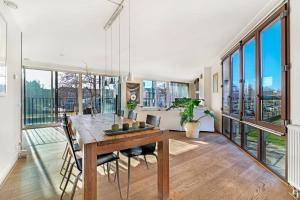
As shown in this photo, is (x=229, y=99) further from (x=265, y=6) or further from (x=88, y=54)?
(x=88, y=54)

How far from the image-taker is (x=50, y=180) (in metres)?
2.26

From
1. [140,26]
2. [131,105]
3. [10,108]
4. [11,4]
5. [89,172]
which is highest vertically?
[140,26]

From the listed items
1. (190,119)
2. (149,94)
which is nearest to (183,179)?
(190,119)

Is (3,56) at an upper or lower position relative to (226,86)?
upper

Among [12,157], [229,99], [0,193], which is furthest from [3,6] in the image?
[229,99]

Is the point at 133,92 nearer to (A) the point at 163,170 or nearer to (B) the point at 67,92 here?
(B) the point at 67,92

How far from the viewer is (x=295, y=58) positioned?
6.66ft

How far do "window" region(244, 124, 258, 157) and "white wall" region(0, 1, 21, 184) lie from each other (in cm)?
408

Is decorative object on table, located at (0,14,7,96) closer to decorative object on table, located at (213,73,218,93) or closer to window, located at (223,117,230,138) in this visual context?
window, located at (223,117,230,138)

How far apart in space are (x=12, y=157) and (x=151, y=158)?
7.54ft

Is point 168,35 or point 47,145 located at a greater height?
point 168,35

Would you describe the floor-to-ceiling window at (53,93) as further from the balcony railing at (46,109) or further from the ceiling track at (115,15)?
the ceiling track at (115,15)

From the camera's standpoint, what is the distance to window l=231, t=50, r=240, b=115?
3893 millimetres

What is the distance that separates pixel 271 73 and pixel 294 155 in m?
1.32
